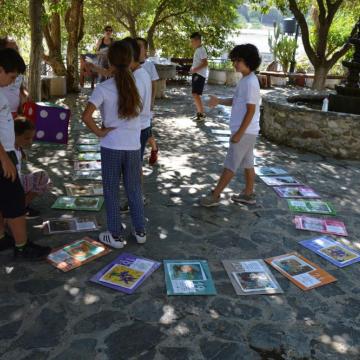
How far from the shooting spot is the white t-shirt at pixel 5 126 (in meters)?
2.94

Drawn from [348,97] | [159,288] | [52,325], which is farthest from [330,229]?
[348,97]

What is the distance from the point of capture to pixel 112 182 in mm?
3379

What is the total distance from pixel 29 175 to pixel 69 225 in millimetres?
593

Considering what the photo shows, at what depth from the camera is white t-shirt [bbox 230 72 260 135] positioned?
400 centimetres

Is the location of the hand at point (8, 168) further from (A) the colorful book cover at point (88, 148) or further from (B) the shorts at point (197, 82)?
(B) the shorts at point (197, 82)

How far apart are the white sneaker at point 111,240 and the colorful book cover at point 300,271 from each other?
1.26m

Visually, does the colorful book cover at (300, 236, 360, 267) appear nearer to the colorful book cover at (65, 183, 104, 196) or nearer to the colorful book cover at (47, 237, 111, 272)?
the colorful book cover at (47, 237, 111, 272)

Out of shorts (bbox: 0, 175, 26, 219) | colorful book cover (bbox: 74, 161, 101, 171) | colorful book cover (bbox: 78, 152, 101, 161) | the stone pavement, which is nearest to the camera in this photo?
the stone pavement

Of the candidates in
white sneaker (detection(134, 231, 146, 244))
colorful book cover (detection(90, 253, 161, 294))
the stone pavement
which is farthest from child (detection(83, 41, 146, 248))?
the stone pavement

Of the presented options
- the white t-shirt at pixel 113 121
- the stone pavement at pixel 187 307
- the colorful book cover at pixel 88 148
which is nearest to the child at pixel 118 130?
the white t-shirt at pixel 113 121

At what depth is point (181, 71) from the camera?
16016 millimetres

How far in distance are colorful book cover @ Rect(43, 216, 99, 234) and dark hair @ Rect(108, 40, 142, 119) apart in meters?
1.35

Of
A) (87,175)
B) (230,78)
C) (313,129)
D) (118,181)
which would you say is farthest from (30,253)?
(230,78)

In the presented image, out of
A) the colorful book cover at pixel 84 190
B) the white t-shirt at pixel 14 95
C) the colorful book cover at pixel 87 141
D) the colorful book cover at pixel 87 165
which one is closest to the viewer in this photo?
the white t-shirt at pixel 14 95
